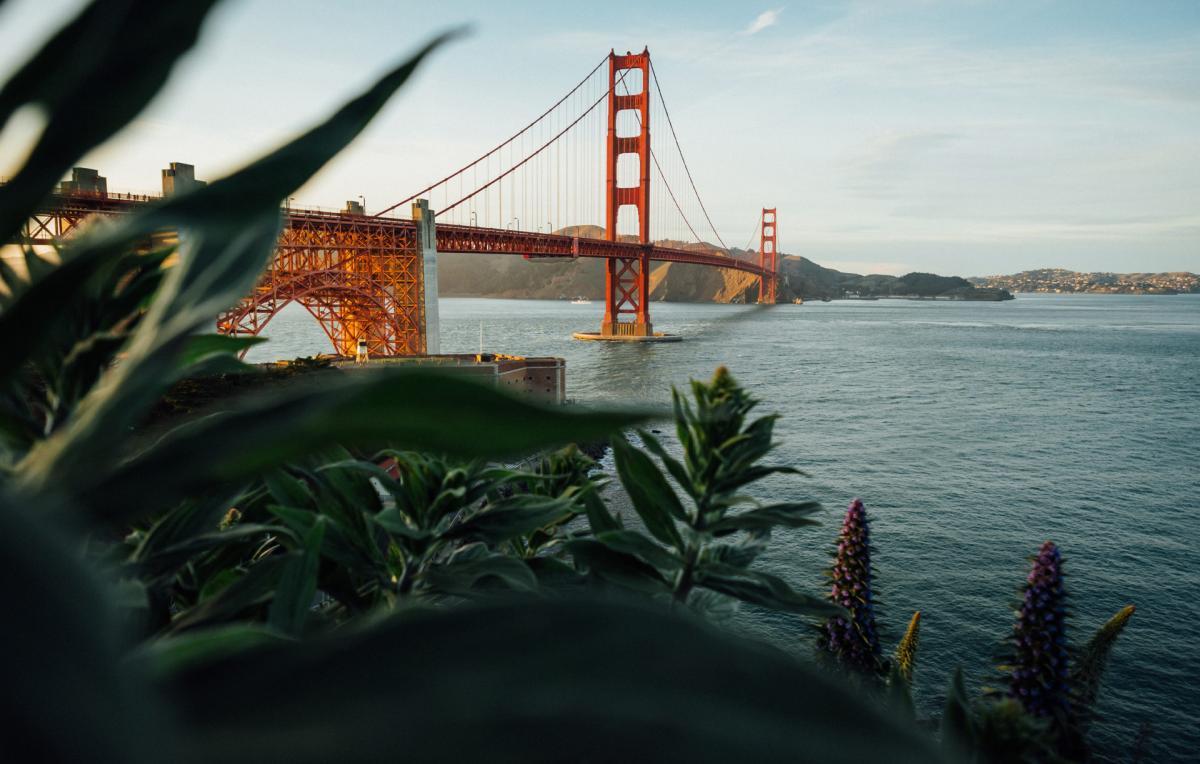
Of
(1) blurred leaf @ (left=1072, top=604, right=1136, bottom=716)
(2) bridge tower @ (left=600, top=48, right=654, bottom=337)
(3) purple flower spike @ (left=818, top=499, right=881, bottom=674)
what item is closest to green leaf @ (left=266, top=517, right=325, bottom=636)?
(3) purple flower spike @ (left=818, top=499, right=881, bottom=674)

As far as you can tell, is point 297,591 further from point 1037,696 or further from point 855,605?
point 855,605

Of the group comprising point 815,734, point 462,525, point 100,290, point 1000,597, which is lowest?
point 1000,597

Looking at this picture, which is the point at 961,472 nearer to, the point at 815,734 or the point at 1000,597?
the point at 1000,597

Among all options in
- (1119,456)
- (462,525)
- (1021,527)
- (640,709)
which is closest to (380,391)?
(640,709)

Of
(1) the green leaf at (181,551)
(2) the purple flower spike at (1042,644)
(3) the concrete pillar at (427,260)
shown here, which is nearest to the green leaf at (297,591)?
(1) the green leaf at (181,551)

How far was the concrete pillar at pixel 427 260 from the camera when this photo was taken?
1184 inches

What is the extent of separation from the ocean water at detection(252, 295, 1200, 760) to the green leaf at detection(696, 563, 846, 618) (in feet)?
0.84

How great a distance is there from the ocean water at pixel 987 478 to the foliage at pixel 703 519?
0.24 meters

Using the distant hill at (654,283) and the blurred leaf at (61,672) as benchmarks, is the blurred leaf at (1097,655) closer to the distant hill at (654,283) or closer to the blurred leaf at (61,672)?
the blurred leaf at (61,672)

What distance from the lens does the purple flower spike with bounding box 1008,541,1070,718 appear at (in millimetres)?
960

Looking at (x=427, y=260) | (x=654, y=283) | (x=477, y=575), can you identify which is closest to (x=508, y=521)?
(x=477, y=575)

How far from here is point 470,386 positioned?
0.27 metres

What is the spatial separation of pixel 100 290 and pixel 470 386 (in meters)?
0.71

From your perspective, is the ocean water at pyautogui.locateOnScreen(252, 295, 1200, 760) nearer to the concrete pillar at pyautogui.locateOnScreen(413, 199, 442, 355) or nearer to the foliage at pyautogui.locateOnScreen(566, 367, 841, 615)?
the foliage at pyautogui.locateOnScreen(566, 367, 841, 615)
